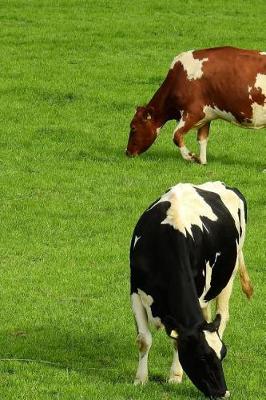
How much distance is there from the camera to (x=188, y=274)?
456 inches

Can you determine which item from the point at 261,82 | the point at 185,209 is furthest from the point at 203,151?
the point at 185,209

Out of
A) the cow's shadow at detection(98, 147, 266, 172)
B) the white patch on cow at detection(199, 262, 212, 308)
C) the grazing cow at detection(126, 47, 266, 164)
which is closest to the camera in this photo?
the white patch on cow at detection(199, 262, 212, 308)

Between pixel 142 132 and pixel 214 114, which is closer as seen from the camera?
pixel 214 114

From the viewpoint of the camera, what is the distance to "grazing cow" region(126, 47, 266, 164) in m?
23.4

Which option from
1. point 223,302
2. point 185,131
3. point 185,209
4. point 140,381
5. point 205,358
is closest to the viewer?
point 205,358

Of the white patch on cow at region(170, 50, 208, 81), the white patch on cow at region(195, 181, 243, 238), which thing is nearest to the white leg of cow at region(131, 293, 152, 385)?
the white patch on cow at region(195, 181, 243, 238)

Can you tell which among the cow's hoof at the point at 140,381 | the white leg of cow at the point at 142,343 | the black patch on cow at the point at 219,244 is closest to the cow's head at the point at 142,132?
the black patch on cow at the point at 219,244

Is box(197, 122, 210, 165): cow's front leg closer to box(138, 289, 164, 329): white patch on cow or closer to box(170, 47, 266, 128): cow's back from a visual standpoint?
box(170, 47, 266, 128): cow's back

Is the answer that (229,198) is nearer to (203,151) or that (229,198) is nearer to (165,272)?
(165,272)


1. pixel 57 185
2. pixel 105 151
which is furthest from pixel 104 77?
pixel 57 185

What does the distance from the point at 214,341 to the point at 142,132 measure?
13.5m

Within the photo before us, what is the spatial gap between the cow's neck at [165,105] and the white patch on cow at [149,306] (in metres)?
12.4

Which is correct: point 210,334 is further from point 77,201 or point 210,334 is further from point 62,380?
point 77,201

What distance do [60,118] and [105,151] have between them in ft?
9.94
